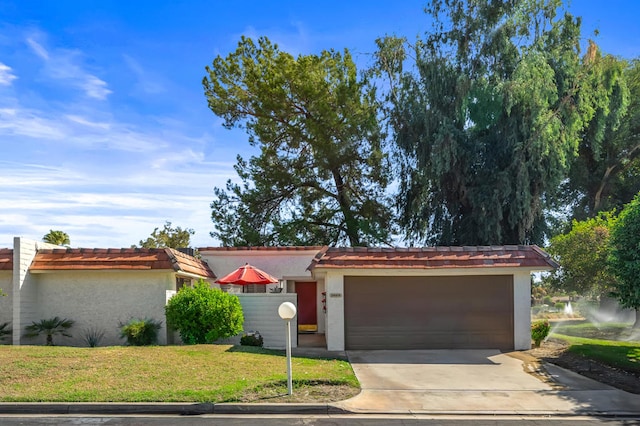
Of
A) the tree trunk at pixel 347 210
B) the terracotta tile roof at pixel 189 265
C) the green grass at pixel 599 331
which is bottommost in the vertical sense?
the green grass at pixel 599 331

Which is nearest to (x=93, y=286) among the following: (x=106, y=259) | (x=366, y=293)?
(x=106, y=259)

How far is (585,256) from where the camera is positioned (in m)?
21.7

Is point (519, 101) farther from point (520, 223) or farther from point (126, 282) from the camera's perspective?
point (126, 282)

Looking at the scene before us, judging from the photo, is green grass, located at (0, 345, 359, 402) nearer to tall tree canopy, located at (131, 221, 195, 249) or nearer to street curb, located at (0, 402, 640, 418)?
street curb, located at (0, 402, 640, 418)

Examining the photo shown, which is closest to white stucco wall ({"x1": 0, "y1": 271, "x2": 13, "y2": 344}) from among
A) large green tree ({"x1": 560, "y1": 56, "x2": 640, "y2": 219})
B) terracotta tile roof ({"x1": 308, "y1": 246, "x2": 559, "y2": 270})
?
terracotta tile roof ({"x1": 308, "y1": 246, "x2": 559, "y2": 270})

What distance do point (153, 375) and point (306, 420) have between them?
381 centimetres

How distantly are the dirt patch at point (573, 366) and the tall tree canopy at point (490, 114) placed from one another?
29.3 feet

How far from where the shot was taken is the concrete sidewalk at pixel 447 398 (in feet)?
29.5

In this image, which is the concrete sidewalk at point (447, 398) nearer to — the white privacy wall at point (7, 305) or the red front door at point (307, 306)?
the white privacy wall at point (7, 305)

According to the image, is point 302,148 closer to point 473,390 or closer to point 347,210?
point 347,210

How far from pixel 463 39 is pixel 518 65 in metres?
3.21

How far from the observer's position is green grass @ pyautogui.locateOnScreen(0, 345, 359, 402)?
372 inches

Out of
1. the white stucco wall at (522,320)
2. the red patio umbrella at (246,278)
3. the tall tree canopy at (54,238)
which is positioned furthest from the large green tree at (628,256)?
the tall tree canopy at (54,238)

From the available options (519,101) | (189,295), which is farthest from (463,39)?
(189,295)
